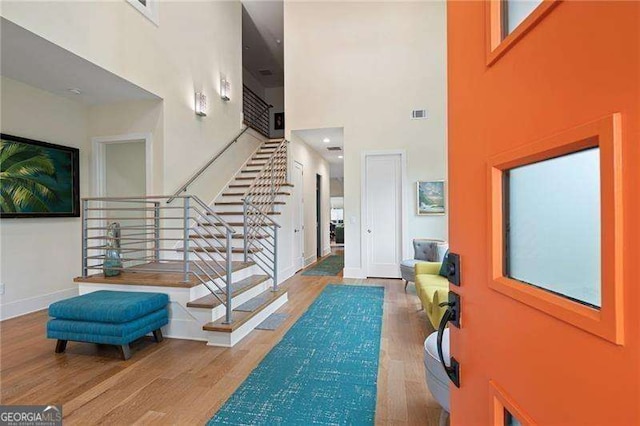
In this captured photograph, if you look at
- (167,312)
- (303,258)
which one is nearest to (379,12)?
(303,258)

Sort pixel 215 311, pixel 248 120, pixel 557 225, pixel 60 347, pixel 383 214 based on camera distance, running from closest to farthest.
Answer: pixel 557 225, pixel 60 347, pixel 215 311, pixel 383 214, pixel 248 120

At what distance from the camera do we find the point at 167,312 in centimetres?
314

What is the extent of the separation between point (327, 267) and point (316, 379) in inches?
186

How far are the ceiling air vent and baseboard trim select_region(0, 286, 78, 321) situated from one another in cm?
617

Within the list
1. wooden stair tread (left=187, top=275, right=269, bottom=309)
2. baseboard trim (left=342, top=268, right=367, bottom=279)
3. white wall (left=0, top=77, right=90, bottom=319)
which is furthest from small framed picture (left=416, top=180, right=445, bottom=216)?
white wall (left=0, top=77, right=90, bottom=319)

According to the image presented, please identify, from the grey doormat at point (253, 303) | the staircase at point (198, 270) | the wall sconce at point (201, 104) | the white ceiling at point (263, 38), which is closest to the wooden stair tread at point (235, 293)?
the staircase at point (198, 270)

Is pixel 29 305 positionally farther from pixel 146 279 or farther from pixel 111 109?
pixel 111 109

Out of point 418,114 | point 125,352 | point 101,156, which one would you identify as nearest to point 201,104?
point 101,156

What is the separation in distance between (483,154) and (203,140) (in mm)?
5256

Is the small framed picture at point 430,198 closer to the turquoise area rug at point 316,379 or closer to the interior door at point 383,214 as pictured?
the interior door at point 383,214

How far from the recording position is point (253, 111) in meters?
8.07

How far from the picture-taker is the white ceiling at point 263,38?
7.13m

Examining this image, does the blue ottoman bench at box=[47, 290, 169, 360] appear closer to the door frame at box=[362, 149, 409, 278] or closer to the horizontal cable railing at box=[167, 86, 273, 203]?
the horizontal cable railing at box=[167, 86, 273, 203]

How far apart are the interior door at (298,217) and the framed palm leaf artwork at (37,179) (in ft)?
11.4
